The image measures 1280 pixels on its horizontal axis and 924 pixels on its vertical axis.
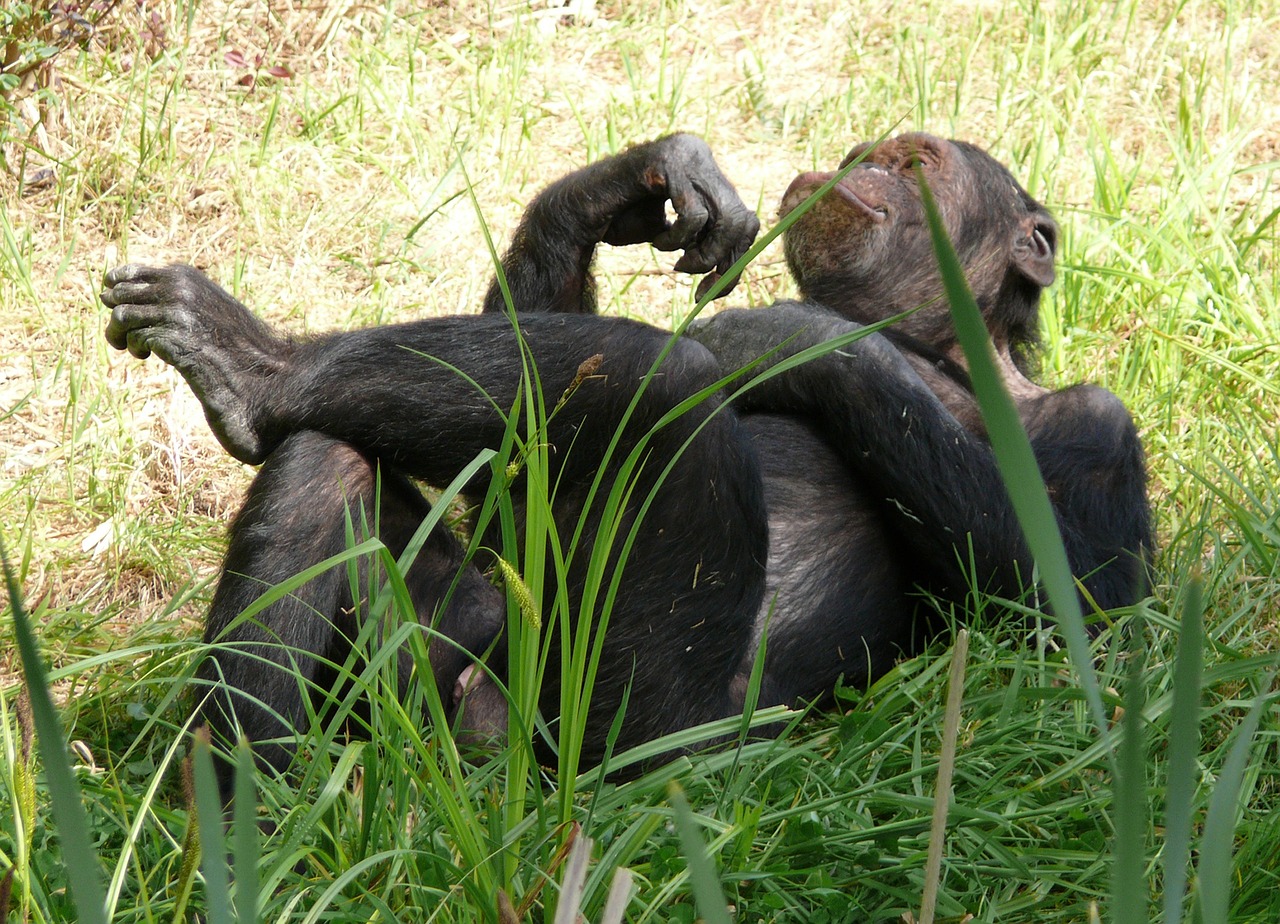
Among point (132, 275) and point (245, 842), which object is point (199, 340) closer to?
point (132, 275)

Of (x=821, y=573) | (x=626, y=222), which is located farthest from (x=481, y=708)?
(x=626, y=222)

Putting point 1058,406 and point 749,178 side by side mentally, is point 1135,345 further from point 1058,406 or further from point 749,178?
point 749,178

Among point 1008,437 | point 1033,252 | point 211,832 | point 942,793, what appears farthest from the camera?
point 1033,252

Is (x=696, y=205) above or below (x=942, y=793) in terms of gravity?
above

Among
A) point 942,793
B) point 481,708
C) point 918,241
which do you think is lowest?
point 481,708

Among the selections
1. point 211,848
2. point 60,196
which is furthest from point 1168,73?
point 211,848

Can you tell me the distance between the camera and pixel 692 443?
2.72 m

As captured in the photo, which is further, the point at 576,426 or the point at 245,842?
the point at 576,426

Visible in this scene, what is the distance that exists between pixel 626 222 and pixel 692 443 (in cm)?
118

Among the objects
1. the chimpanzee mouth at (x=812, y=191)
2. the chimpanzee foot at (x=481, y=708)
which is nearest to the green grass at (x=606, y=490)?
the chimpanzee foot at (x=481, y=708)

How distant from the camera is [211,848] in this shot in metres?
1.05

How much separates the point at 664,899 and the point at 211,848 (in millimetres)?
1172

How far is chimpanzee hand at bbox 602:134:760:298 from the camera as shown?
10.8 feet

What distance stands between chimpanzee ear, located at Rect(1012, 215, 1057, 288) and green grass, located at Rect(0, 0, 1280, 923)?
0.50 meters
